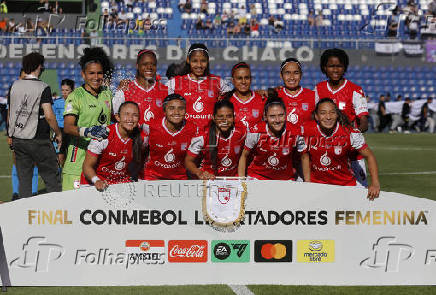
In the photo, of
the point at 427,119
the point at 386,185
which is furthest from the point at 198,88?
the point at 427,119

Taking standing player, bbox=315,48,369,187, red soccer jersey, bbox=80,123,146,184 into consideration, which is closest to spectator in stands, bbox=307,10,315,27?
standing player, bbox=315,48,369,187

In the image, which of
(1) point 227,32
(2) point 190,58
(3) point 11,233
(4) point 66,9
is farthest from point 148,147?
(4) point 66,9

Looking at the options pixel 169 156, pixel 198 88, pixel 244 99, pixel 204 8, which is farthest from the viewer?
pixel 204 8

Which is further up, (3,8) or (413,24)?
(3,8)

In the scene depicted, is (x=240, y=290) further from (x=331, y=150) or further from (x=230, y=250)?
(x=331, y=150)

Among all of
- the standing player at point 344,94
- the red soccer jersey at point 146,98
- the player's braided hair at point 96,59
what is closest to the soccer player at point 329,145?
the standing player at point 344,94

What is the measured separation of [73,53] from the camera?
1037 inches

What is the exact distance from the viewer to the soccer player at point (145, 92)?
6.25m

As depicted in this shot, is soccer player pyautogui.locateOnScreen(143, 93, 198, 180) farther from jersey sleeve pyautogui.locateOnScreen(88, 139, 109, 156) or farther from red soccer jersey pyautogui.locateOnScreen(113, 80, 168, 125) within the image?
red soccer jersey pyautogui.locateOnScreen(113, 80, 168, 125)

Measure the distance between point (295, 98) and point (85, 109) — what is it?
1.98 metres

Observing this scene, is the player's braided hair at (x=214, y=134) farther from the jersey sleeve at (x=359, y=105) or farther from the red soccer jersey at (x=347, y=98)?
the jersey sleeve at (x=359, y=105)

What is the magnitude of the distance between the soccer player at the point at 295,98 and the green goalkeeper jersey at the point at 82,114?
168 centimetres

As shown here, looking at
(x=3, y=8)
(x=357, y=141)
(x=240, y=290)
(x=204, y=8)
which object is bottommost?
Answer: (x=240, y=290)

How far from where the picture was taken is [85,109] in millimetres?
6055
